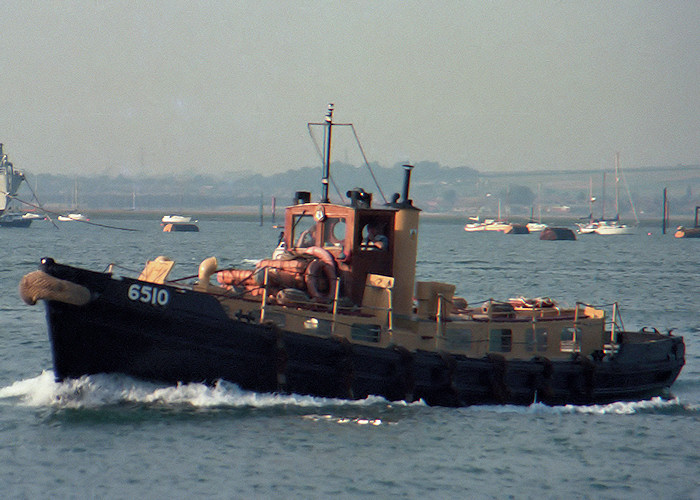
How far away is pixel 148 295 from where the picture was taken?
57.3ft

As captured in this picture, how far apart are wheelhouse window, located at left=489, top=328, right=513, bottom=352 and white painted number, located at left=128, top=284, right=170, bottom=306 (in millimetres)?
7393

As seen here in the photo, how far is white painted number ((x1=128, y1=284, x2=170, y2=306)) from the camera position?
17.4 metres

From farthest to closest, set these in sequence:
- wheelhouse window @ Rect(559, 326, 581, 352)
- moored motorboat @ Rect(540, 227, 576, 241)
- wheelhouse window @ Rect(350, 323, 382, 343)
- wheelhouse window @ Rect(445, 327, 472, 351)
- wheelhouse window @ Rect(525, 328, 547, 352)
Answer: moored motorboat @ Rect(540, 227, 576, 241) < wheelhouse window @ Rect(559, 326, 581, 352) < wheelhouse window @ Rect(525, 328, 547, 352) < wheelhouse window @ Rect(445, 327, 472, 351) < wheelhouse window @ Rect(350, 323, 382, 343)

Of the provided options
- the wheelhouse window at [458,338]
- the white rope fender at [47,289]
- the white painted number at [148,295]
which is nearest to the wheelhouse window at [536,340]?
the wheelhouse window at [458,338]

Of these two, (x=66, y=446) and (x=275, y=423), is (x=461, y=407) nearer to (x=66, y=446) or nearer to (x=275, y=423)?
(x=275, y=423)

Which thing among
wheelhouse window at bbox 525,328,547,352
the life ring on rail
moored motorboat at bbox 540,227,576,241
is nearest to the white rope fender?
the life ring on rail

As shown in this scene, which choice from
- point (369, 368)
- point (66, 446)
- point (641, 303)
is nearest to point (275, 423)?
point (369, 368)

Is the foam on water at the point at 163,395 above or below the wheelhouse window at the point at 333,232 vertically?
below

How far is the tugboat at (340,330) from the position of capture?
17484 millimetres

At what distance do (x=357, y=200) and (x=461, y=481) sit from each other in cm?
673

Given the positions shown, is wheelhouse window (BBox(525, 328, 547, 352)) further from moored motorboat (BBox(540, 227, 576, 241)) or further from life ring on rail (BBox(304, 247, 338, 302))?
moored motorboat (BBox(540, 227, 576, 241))

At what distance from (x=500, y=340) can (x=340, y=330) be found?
13.3 ft

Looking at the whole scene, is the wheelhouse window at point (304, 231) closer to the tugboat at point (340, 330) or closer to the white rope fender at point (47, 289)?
the tugboat at point (340, 330)

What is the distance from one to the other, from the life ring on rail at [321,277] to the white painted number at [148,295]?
10.1 feet
